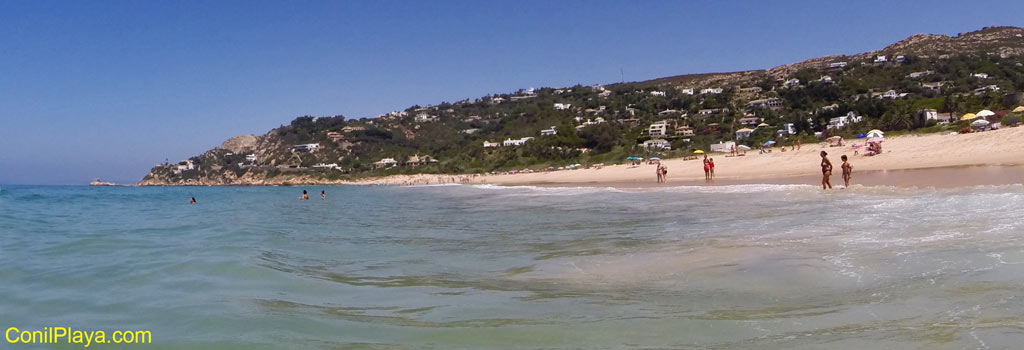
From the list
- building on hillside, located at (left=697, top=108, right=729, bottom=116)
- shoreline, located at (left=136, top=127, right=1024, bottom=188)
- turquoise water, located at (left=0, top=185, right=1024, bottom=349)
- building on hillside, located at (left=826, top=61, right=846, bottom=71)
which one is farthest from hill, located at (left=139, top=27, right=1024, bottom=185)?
turquoise water, located at (left=0, top=185, right=1024, bottom=349)

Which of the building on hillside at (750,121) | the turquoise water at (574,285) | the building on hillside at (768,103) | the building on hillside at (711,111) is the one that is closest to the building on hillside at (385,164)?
the building on hillside at (711,111)

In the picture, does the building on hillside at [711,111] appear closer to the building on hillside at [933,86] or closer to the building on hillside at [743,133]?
the building on hillside at [743,133]

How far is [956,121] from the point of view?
36281 mm

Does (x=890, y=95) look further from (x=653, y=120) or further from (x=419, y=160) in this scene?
(x=419, y=160)

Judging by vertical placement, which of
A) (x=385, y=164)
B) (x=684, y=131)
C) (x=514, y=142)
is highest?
(x=514, y=142)

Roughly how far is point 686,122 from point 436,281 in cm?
7254

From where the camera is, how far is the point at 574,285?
5219mm

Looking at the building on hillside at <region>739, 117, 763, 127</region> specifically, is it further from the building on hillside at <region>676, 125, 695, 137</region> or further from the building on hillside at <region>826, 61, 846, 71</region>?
the building on hillside at <region>826, 61, 846, 71</region>

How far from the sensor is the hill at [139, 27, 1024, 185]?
54.8 metres

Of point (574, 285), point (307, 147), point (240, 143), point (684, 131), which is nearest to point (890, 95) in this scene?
point (684, 131)

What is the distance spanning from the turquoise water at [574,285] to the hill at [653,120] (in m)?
32.6

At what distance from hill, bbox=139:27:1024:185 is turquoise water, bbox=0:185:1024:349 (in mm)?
32569

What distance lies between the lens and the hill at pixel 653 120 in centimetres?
5475

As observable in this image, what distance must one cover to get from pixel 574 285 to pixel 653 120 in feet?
262
